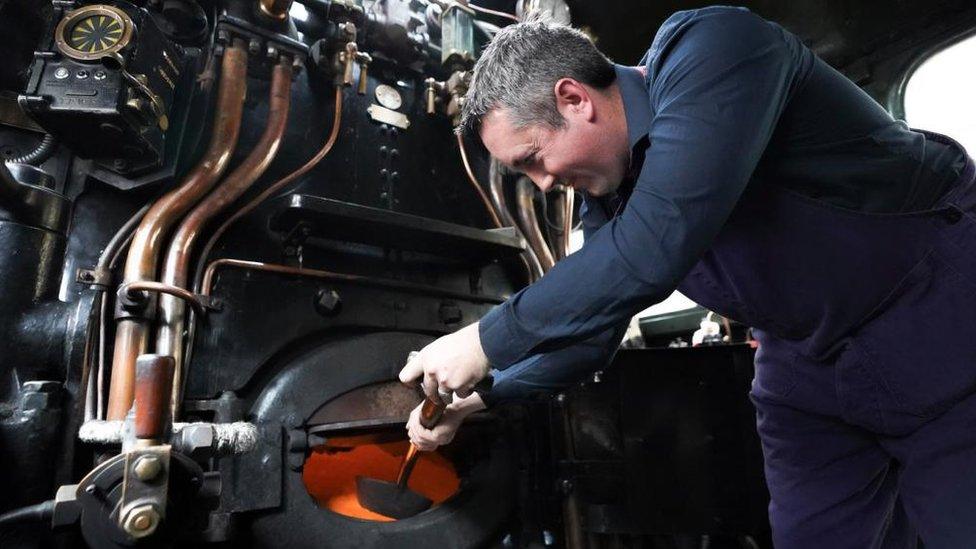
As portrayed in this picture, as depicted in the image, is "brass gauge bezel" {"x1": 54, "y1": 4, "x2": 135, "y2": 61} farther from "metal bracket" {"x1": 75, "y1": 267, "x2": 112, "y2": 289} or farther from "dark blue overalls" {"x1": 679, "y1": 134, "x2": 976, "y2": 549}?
"dark blue overalls" {"x1": 679, "y1": 134, "x2": 976, "y2": 549}

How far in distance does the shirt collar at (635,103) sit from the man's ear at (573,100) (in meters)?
0.07

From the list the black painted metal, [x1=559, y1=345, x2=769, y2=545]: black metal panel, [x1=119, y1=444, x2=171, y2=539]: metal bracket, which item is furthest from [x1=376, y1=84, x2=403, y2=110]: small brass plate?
[x1=119, y1=444, x2=171, y2=539]: metal bracket

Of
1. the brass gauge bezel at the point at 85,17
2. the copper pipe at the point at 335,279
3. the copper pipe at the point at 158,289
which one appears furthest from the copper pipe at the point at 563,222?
the brass gauge bezel at the point at 85,17

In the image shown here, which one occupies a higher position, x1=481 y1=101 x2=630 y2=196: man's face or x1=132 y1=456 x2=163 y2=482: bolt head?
x1=481 y1=101 x2=630 y2=196: man's face

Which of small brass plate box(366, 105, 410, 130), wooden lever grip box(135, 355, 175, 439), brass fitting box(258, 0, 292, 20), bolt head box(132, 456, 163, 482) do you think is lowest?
bolt head box(132, 456, 163, 482)

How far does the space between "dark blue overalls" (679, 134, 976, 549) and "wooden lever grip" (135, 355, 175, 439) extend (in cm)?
101

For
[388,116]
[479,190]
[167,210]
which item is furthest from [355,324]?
[388,116]

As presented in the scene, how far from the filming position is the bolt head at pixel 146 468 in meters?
0.75

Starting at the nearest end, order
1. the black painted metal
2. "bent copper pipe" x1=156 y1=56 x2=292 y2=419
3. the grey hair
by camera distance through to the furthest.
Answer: the grey hair
the black painted metal
"bent copper pipe" x1=156 y1=56 x2=292 y2=419

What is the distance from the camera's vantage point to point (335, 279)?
5.50 ft

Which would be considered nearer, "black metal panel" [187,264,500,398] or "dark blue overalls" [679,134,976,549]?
"dark blue overalls" [679,134,976,549]

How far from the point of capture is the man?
75 cm

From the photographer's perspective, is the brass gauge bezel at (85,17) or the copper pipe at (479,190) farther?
the copper pipe at (479,190)

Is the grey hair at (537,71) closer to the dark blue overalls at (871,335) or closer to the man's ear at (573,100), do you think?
the man's ear at (573,100)
